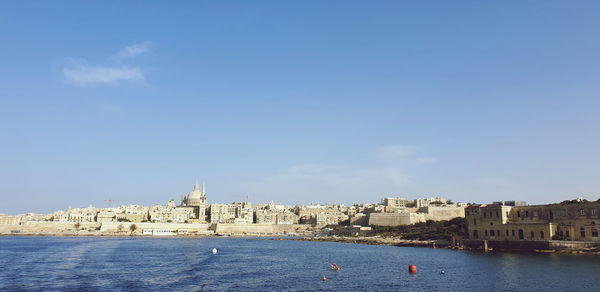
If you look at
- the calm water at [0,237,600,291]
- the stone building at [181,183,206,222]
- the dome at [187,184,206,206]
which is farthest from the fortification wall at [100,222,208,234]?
the calm water at [0,237,600,291]

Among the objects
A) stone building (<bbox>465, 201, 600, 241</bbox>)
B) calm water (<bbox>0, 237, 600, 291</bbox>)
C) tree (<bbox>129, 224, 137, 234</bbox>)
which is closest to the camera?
calm water (<bbox>0, 237, 600, 291</bbox>)

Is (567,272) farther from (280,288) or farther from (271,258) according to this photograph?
(271,258)

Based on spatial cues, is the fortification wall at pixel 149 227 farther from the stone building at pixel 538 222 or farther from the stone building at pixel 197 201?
the stone building at pixel 538 222

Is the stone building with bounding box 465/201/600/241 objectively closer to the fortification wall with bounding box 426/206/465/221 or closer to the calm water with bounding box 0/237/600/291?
the calm water with bounding box 0/237/600/291

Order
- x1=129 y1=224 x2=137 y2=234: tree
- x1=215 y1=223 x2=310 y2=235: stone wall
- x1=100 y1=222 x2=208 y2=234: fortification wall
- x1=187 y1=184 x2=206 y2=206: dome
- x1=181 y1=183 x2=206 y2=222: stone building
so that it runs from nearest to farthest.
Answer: x1=100 y1=222 x2=208 y2=234: fortification wall → x1=129 y1=224 x2=137 y2=234: tree → x1=215 y1=223 x2=310 y2=235: stone wall → x1=181 y1=183 x2=206 y2=222: stone building → x1=187 y1=184 x2=206 y2=206: dome

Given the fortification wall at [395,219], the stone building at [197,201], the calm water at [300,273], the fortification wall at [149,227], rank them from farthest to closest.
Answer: the stone building at [197,201]
the fortification wall at [149,227]
the fortification wall at [395,219]
the calm water at [300,273]

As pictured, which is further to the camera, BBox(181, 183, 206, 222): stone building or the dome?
the dome

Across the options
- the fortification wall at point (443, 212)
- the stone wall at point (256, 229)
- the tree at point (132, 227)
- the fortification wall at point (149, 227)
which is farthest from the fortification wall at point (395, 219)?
the tree at point (132, 227)

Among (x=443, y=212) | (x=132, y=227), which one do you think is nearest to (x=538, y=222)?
(x=443, y=212)

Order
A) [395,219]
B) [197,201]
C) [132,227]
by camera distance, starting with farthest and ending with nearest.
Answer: [197,201], [132,227], [395,219]

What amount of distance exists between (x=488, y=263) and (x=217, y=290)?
22888 millimetres

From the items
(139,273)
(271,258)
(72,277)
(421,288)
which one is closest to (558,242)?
(421,288)

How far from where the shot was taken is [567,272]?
31.0m

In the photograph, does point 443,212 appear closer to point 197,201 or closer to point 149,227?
point 149,227
